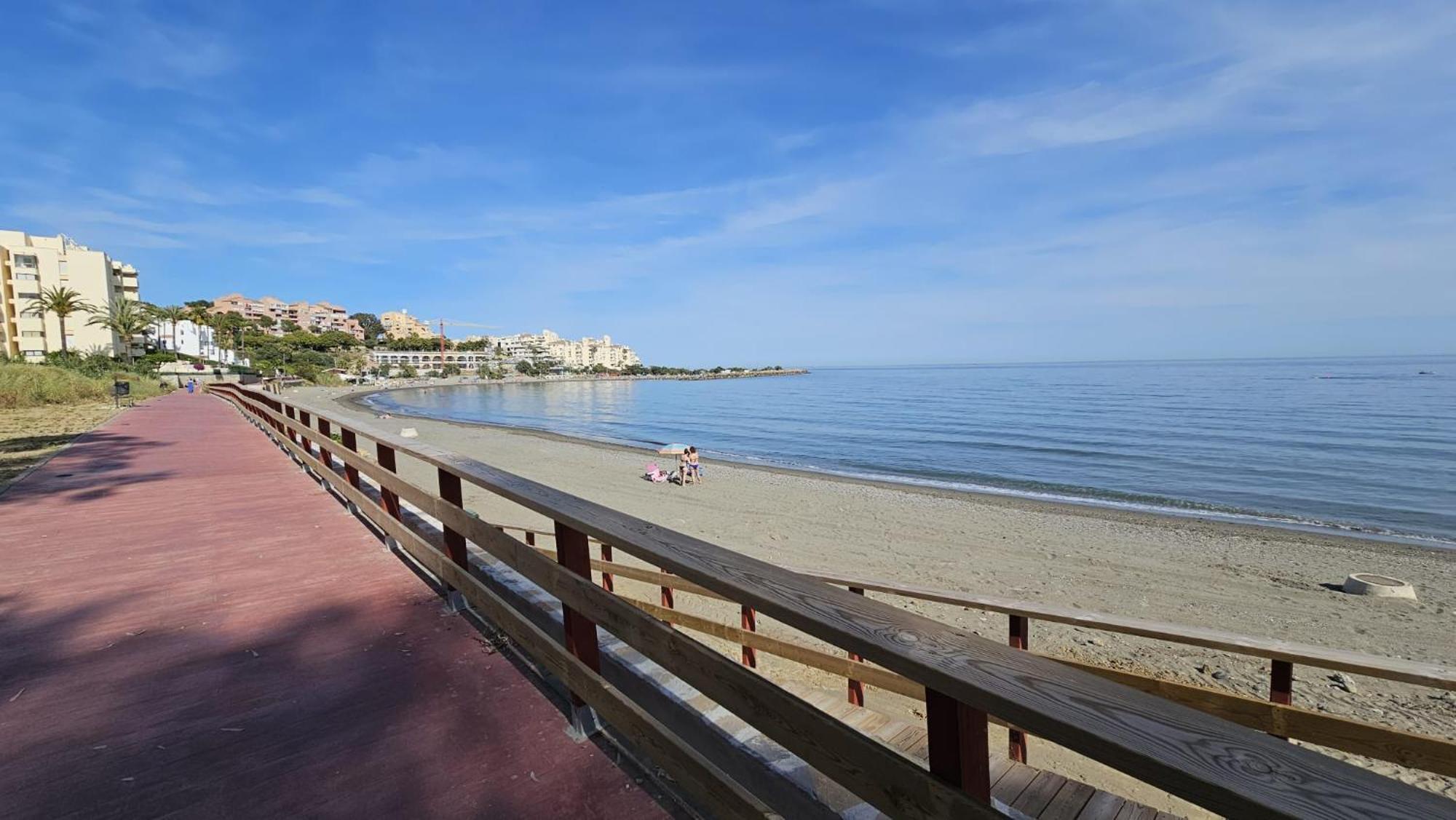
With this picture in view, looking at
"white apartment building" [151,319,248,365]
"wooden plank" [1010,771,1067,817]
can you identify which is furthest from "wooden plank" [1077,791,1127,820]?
"white apartment building" [151,319,248,365]

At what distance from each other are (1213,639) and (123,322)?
246 ft

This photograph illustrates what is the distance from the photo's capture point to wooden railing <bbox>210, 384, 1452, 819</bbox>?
843 millimetres

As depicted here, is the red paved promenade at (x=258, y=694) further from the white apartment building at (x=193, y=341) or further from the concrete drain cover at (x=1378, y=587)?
the white apartment building at (x=193, y=341)

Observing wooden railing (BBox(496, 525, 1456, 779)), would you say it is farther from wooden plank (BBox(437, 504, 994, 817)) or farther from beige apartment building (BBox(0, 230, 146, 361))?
beige apartment building (BBox(0, 230, 146, 361))

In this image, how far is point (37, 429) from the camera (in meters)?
14.5

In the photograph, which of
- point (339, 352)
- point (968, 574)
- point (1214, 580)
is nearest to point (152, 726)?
point (968, 574)

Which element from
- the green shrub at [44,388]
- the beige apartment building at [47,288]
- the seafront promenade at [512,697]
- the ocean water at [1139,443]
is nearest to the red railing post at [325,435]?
the seafront promenade at [512,697]

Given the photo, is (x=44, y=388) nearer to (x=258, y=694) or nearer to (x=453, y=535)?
(x=453, y=535)

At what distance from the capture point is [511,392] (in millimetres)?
99688

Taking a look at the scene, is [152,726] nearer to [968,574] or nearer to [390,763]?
[390,763]

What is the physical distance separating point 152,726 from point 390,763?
3.61 feet

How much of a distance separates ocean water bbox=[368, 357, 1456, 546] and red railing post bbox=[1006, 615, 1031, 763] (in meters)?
15.3

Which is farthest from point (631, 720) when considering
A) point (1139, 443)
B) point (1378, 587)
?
point (1139, 443)

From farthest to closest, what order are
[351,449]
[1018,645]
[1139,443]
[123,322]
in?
1. [123,322]
2. [1139,443]
3. [351,449]
4. [1018,645]
